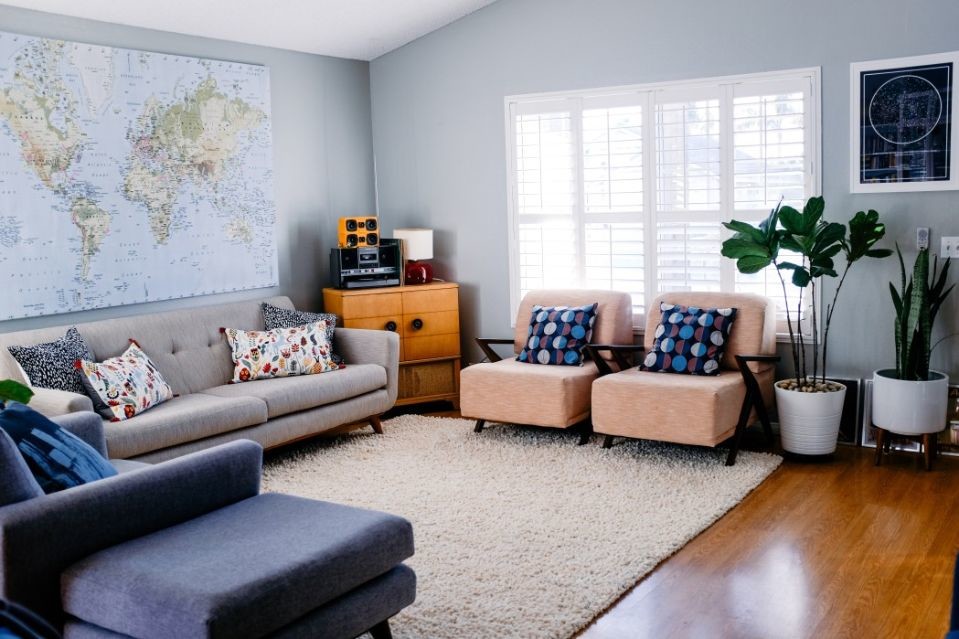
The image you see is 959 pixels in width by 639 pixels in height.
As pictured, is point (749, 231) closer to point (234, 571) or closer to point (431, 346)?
point (431, 346)

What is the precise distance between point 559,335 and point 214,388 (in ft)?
6.38

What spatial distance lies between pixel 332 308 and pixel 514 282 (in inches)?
46.9

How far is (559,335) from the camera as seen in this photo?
5.47 meters

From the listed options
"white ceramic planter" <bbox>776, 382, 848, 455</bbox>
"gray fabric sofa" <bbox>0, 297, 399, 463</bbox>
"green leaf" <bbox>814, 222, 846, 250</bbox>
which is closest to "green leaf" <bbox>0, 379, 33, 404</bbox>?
"gray fabric sofa" <bbox>0, 297, 399, 463</bbox>

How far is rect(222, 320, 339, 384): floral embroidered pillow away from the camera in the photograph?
520 cm

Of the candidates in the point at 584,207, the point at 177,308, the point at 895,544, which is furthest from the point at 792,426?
the point at 177,308

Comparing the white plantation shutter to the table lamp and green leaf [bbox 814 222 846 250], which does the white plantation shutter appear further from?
the table lamp

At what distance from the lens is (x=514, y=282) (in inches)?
244

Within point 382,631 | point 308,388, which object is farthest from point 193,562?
point 308,388

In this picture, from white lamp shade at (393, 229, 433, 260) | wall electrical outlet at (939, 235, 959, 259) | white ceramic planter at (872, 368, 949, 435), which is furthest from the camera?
white lamp shade at (393, 229, 433, 260)

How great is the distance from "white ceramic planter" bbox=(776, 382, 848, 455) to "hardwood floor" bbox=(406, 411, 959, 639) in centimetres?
23

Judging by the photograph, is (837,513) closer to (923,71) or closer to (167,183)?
(923,71)

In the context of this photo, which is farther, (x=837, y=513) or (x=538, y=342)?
(x=538, y=342)

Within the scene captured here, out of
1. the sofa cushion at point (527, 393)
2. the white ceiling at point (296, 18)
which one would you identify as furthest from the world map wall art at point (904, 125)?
the white ceiling at point (296, 18)
